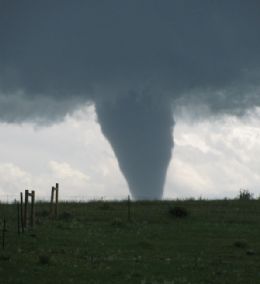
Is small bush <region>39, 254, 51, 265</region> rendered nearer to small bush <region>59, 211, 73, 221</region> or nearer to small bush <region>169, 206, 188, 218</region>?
small bush <region>59, 211, 73, 221</region>

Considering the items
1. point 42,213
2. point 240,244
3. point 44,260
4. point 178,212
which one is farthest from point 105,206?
point 44,260

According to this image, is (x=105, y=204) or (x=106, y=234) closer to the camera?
(x=106, y=234)

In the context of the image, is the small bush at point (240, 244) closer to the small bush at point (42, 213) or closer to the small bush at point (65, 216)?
the small bush at point (65, 216)

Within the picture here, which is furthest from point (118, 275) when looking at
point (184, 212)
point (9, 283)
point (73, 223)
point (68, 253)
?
point (184, 212)

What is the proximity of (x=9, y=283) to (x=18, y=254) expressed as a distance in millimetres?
7564

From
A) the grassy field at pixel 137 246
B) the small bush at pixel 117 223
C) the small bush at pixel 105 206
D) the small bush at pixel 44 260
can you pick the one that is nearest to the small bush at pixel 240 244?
the grassy field at pixel 137 246

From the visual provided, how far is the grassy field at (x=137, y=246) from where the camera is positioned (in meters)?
24.6

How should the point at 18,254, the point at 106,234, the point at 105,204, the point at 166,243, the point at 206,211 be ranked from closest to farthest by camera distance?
the point at 18,254 < the point at 166,243 < the point at 106,234 < the point at 206,211 < the point at 105,204

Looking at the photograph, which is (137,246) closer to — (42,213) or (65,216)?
(65,216)

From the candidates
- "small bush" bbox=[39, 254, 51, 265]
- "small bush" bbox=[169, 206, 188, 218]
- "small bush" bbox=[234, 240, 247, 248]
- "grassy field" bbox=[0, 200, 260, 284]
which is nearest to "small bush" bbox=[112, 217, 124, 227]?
"grassy field" bbox=[0, 200, 260, 284]

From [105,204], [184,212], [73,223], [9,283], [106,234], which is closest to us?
[9,283]

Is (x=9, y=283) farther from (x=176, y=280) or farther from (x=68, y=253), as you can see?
(x=68, y=253)

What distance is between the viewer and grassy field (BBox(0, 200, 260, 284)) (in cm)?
2458

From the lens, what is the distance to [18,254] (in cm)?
2966
